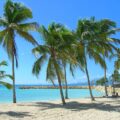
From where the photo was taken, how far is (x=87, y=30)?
27.6m

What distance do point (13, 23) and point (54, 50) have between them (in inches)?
153

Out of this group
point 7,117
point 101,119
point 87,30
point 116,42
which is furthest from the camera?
point 116,42

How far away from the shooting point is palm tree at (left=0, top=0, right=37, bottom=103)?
24562mm

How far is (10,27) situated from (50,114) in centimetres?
936

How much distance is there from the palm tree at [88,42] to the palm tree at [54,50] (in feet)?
9.56

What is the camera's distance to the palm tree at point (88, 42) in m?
27.5

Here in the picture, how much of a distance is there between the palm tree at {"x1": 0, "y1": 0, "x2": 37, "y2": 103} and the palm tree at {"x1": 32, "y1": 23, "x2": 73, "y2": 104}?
152cm

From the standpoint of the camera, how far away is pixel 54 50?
23531mm

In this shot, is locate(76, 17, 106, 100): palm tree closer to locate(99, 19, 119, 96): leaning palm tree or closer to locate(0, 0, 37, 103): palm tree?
locate(99, 19, 119, 96): leaning palm tree

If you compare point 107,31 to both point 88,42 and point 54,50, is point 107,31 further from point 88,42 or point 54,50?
point 54,50

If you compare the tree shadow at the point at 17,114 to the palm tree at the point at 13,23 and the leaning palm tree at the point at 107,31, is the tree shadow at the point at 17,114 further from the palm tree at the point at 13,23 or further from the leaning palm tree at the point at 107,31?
the leaning palm tree at the point at 107,31

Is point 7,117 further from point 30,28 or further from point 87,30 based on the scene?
point 87,30

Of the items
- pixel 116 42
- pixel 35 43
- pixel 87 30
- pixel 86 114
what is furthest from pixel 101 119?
pixel 116 42

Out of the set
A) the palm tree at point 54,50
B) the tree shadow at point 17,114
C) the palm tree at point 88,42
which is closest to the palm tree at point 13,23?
the palm tree at point 54,50
